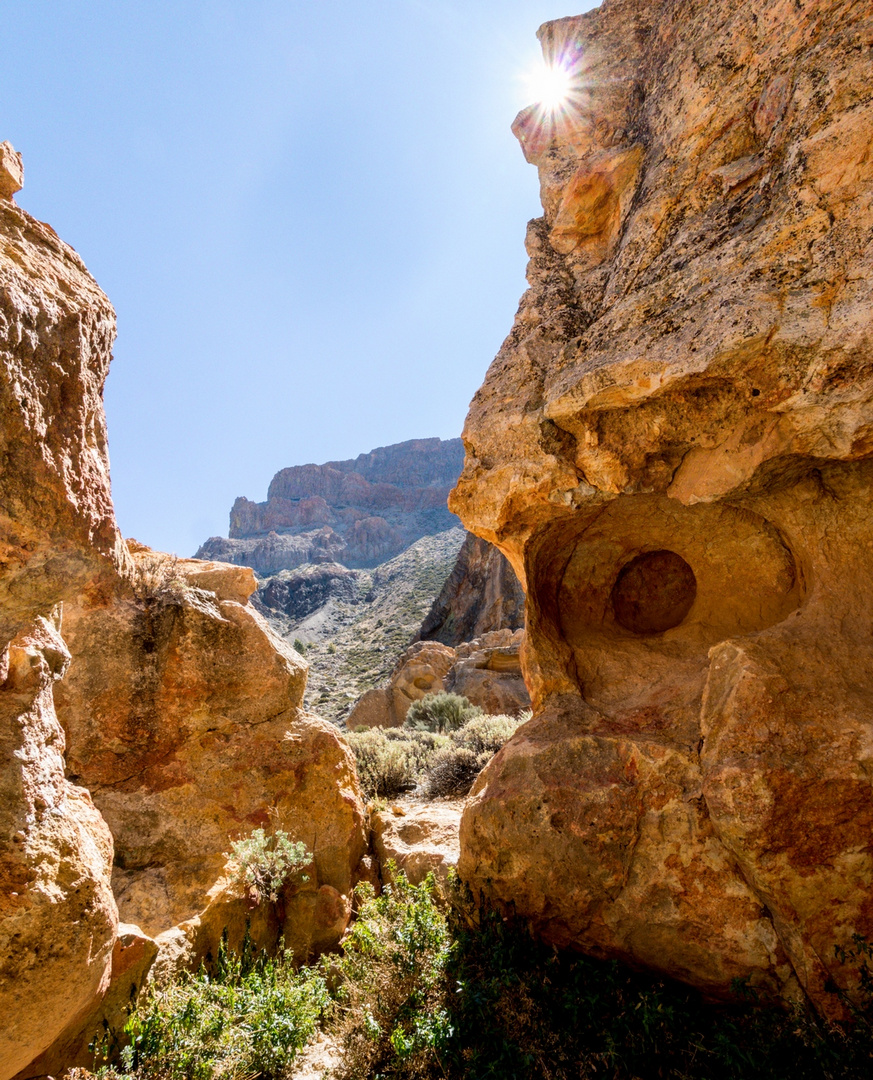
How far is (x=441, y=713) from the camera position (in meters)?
13.0

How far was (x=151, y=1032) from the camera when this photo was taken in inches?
109

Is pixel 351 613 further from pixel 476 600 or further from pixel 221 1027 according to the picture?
pixel 221 1027

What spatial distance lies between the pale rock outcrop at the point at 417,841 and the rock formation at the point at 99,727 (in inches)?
12.6

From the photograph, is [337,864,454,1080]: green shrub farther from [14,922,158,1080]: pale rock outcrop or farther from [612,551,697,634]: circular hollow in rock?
[612,551,697,634]: circular hollow in rock

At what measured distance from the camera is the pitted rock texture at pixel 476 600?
23.0 metres

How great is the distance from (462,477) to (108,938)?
3.44 meters

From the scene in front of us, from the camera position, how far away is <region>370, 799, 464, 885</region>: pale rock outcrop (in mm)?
4797

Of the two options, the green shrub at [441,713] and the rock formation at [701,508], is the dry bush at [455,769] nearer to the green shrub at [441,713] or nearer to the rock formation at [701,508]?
the rock formation at [701,508]

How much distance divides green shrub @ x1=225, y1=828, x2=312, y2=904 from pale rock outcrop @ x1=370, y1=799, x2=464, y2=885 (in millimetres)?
973

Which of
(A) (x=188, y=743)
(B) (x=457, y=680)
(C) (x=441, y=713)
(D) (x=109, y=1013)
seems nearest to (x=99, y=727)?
(A) (x=188, y=743)

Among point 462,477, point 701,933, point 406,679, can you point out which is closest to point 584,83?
point 462,477

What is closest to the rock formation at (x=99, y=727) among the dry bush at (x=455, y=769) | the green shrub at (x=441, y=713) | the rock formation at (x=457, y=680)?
the dry bush at (x=455, y=769)

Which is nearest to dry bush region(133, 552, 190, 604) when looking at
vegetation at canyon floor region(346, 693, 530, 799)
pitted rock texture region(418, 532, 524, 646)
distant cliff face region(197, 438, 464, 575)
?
vegetation at canyon floor region(346, 693, 530, 799)

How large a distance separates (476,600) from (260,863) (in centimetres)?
2262
